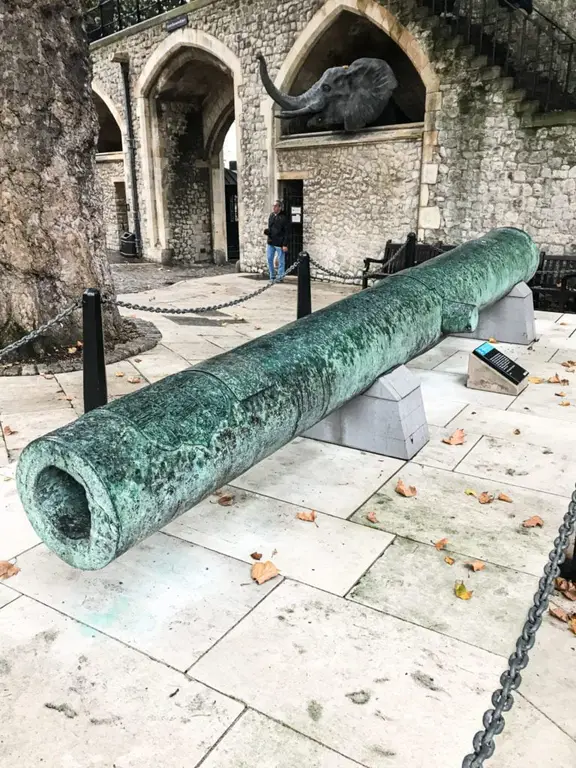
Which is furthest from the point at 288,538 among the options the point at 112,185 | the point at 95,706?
the point at 112,185

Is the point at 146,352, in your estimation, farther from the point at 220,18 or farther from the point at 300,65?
the point at 220,18

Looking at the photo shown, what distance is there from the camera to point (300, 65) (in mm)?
13016

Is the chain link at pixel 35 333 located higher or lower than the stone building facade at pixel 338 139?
lower

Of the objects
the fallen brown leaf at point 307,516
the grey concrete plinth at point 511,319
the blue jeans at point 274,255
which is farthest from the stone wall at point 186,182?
the fallen brown leaf at point 307,516

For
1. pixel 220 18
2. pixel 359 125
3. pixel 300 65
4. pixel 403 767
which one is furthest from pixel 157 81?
pixel 403 767

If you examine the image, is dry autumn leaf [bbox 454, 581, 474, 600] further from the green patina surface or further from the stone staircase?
the stone staircase

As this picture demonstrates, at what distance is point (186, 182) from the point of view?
1886cm

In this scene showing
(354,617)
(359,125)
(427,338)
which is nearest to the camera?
(354,617)

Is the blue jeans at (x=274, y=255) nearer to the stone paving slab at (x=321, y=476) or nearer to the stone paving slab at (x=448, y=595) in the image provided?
the stone paving slab at (x=321, y=476)

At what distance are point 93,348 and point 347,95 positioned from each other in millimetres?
9564

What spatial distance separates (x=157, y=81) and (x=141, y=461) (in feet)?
57.9

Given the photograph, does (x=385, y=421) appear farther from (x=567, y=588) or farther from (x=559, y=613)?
(x=559, y=613)

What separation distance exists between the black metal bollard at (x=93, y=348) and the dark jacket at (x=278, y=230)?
8714mm

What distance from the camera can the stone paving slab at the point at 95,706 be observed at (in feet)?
6.56
